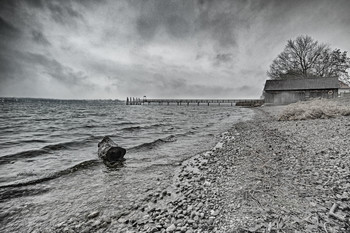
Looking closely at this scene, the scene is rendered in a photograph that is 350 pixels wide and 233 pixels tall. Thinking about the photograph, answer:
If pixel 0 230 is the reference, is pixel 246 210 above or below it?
above

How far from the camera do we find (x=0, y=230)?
2.83 metres

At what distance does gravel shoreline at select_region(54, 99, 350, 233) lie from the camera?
240 cm

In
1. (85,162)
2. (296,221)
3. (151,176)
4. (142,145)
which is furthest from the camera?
(142,145)

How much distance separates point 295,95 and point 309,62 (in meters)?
13.5

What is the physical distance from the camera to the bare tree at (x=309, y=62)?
142 feet

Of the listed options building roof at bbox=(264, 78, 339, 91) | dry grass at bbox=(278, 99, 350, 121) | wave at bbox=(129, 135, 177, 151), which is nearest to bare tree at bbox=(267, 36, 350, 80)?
building roof at bbox=(264, 78, 339, 91)

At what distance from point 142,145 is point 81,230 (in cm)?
599

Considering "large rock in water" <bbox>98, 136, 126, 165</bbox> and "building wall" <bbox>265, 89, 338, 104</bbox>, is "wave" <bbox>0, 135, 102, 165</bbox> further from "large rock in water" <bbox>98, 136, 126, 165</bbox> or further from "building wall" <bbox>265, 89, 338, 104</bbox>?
"building wall" <bbox>265, 89, 338, 104</bbox>

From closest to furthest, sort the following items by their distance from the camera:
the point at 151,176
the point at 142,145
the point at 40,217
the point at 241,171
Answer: the point at 40,217 → the point at 241,171 → the point at 151,176 → the point at 142,145

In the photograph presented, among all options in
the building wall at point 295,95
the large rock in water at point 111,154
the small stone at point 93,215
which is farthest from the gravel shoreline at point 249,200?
the building wall at point 295,95

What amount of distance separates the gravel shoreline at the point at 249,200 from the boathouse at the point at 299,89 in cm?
4607

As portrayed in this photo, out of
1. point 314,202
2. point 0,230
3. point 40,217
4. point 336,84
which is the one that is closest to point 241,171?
point 314,202

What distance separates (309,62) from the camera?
47.0m

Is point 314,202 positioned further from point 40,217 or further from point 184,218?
point 40,217
